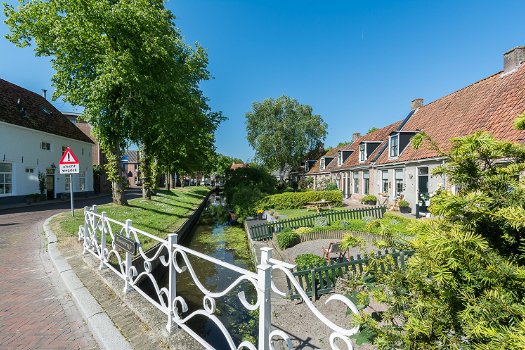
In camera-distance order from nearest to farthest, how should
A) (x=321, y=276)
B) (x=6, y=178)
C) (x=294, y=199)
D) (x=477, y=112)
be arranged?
1. (x=321, y=276)
2. (x=477, y=112)
3. (x=6, y=178)
4. (x=294, y=199)

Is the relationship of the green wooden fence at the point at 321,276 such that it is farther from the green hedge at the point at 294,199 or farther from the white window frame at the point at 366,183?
the white window frame at the point at 366,183

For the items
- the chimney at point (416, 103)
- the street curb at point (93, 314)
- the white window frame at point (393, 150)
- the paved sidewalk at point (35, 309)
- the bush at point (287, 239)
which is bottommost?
the bush at point (287, 239)

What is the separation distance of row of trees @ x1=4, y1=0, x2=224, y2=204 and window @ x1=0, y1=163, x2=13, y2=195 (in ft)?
35.0

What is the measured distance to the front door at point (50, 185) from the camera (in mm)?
25344

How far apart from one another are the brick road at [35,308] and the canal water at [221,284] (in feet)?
10.4

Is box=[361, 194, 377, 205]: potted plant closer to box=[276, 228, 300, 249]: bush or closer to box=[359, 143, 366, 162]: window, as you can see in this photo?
box=[359, 143, 366, 162]: window

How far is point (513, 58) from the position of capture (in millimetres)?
14375

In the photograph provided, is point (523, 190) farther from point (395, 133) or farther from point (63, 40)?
point (395, 133)

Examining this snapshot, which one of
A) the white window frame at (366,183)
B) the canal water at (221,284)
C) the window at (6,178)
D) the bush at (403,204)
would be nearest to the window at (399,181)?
the bush at (403,204)

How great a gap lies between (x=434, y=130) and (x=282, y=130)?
25.9m

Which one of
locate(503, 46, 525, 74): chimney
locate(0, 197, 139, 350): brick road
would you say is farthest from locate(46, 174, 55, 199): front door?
locate(503, 46, 525, 74): chimney

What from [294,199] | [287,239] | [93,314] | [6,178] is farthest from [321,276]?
[6,178]

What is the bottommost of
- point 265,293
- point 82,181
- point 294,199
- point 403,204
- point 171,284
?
point 403,204

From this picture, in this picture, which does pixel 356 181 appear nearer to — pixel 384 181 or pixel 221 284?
pixel 384 181
